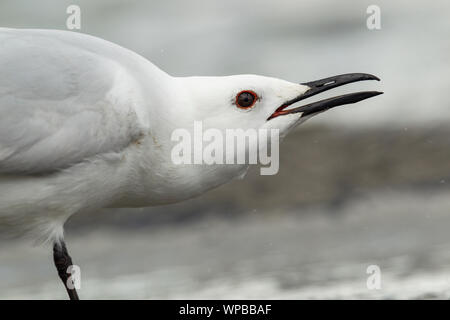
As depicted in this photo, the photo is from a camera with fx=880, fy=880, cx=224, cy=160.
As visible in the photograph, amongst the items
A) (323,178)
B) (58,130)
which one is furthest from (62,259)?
(323,178)

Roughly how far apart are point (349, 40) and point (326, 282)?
19.6ft

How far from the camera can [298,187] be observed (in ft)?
23.0

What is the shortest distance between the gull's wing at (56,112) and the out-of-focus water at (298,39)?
16.4 feet

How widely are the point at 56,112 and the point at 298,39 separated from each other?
7.36 meters

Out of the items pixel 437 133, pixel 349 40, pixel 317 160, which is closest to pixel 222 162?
pixel 317 160

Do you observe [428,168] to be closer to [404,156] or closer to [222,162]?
[404,156]

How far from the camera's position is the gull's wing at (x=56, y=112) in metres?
3.42

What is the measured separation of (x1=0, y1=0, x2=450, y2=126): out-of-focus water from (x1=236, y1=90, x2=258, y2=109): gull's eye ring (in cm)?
465

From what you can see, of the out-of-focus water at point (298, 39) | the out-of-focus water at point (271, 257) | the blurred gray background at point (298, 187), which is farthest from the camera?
the out-of-focus water at point (298, 39)

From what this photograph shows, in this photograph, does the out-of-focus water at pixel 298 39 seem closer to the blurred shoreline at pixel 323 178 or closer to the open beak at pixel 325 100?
the blurred shoreline at pixel 323 178

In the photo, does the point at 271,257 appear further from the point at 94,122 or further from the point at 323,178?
the point at 94,122

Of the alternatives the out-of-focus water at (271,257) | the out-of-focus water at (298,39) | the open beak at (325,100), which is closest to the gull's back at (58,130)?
the open beak at (325,100)

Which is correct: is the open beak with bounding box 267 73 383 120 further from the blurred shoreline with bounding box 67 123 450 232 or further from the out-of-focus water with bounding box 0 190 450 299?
the blurred shoreline with bounding box 67 123 450 232

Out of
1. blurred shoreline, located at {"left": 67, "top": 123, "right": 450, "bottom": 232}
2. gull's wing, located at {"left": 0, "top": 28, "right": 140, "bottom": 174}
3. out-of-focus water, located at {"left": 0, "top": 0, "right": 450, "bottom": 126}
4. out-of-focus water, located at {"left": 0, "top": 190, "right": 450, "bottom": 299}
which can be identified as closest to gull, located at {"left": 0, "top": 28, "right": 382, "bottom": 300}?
gull's wing, located at {"left": 0, "top": 28, "right": 140, "bottom": 174}
